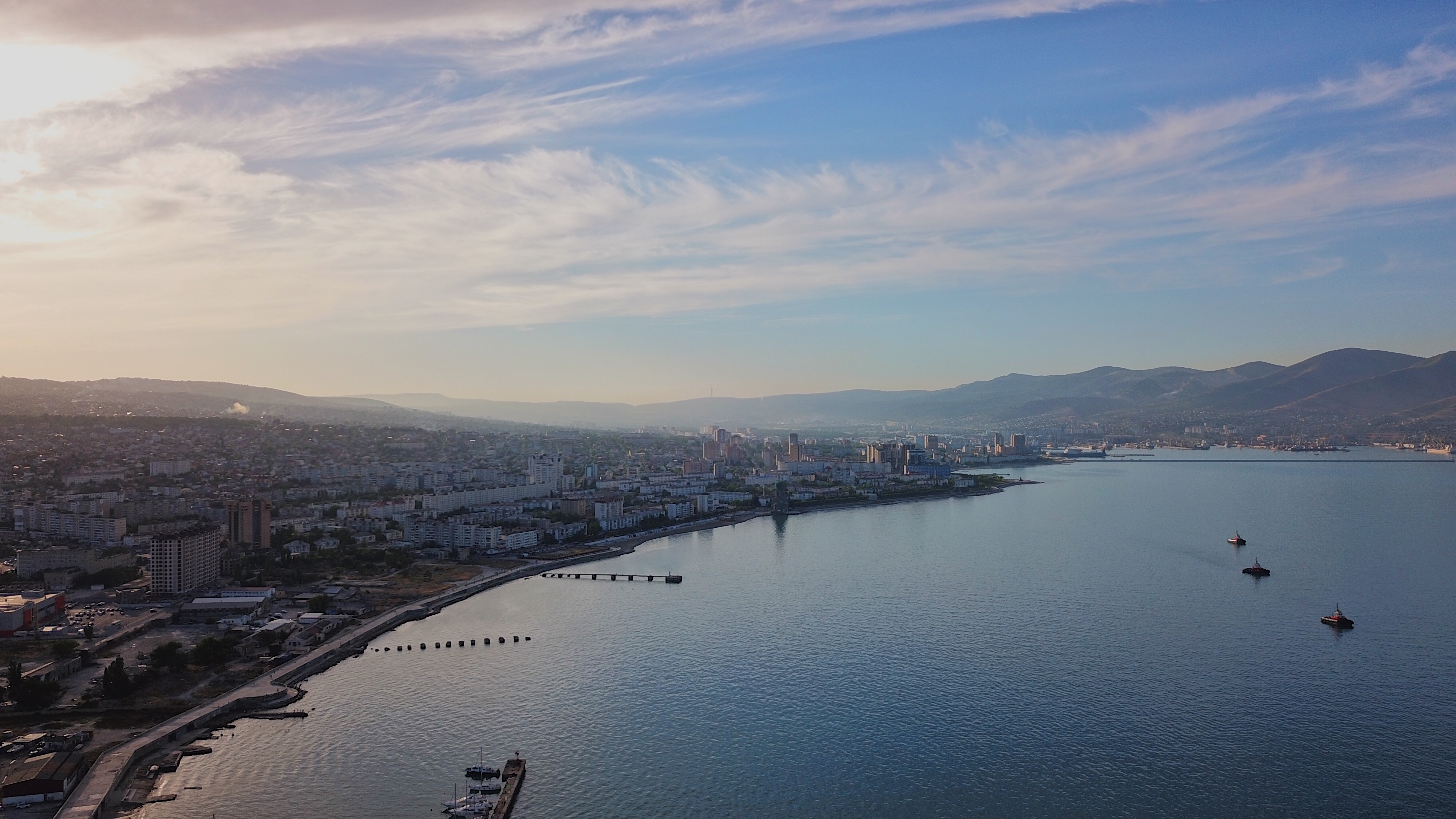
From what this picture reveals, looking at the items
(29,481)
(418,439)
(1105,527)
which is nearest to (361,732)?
(1105,527)

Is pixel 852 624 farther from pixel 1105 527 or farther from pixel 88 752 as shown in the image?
pixel 1105 527

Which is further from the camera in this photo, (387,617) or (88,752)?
(387,617)

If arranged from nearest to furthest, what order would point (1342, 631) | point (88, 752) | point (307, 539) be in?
point (88, 752) < point (1342, 631) < point (307, 539)

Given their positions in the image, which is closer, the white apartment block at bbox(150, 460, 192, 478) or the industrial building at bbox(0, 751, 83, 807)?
the industrial building at bbox(0, 751, 83, 807)

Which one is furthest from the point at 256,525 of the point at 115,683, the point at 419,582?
the point at 115,683

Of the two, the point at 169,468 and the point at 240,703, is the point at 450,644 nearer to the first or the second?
the point at 240,703

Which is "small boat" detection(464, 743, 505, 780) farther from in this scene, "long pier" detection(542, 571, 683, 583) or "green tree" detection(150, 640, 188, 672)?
"long pier" detection(542, 571, 683, 583)

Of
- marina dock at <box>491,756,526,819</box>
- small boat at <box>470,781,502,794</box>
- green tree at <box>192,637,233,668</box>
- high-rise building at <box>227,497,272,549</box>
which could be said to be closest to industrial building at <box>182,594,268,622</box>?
green tree at <box>192,637,233,668</box>
